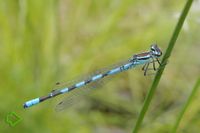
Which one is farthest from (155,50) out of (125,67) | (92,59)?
(92,59)

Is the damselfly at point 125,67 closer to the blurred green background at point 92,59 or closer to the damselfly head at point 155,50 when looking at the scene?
the damselfly head at point 155,50

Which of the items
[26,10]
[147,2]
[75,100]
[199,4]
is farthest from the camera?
[147,2]

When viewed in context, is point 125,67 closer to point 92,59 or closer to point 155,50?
point 155,50

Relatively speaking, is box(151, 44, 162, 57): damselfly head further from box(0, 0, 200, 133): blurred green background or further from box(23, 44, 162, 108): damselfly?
box(0, 0, 200, 133): blurred green background

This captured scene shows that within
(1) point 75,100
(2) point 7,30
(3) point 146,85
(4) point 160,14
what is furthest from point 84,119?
(1) point 75,100

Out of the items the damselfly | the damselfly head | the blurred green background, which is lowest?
the blurred green background

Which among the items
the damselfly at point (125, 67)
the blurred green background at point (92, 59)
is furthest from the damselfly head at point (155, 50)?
the blurred green background at point (92, 59)

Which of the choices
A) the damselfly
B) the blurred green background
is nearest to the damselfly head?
the damselfly

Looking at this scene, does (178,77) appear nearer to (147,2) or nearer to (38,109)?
(147,2)
